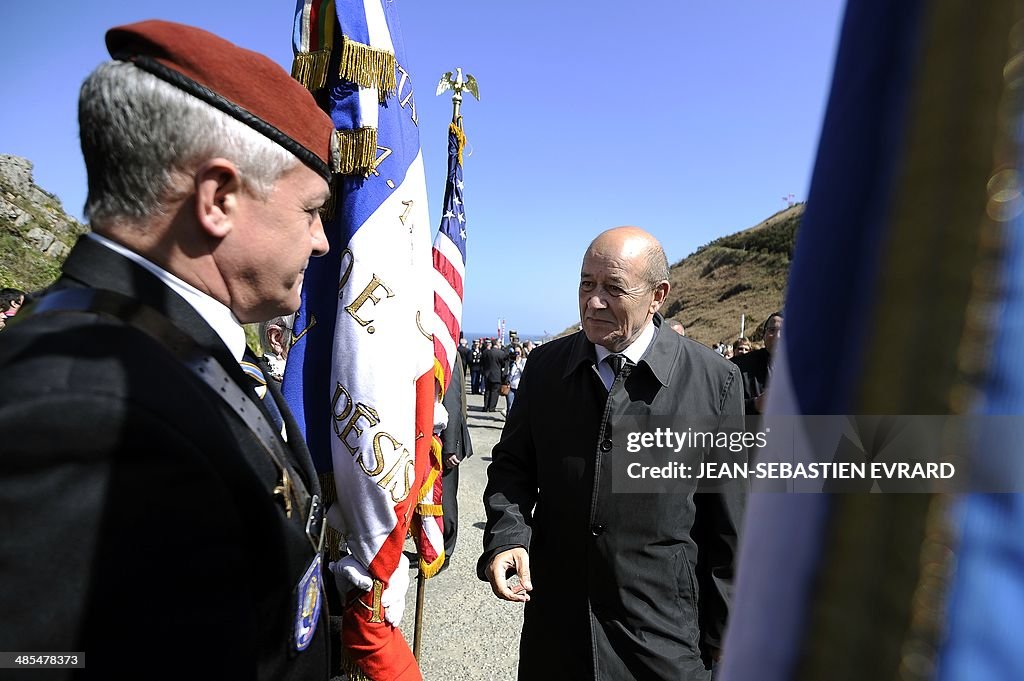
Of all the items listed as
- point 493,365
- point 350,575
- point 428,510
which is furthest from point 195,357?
point 493,365

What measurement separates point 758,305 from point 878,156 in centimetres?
4410

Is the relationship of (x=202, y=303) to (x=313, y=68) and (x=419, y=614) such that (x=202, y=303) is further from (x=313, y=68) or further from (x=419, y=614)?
(x=419, y=614)

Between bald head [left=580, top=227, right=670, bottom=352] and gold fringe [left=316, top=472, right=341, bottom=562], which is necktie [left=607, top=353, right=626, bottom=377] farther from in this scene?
gold fringe [left=316, top=472, right=341, bottom=562]

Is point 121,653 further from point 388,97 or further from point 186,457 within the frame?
point 388,97

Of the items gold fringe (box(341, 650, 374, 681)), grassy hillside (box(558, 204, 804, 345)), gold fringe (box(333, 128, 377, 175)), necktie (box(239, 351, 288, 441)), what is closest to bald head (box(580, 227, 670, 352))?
gold fringe (box(333, 128, 377, 175))

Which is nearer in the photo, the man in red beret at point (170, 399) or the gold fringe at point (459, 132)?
the man in red beret at point (170, 399)

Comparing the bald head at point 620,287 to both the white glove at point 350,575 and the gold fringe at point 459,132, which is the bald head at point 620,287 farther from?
the gold fringe at point 459,132

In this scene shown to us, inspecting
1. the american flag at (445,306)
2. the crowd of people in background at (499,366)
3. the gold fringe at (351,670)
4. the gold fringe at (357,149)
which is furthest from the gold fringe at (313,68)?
the crowd of people in background at (499,366)

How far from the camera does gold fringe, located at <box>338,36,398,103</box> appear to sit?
7.14 ft

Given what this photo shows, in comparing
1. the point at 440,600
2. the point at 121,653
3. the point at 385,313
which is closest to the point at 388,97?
the point at 385,313

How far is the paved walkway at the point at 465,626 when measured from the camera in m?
4.02

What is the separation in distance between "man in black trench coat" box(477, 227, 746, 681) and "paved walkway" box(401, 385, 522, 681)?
207cm

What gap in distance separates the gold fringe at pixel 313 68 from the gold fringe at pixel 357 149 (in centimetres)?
21

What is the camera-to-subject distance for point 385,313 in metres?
2.19
